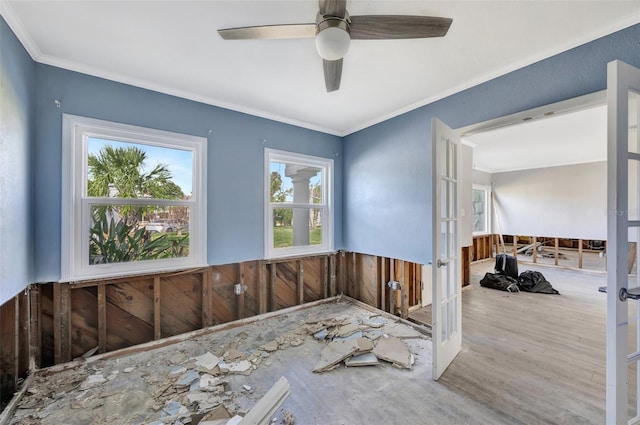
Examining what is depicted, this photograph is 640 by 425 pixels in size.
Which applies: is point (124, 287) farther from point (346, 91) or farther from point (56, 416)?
point (346, 91)

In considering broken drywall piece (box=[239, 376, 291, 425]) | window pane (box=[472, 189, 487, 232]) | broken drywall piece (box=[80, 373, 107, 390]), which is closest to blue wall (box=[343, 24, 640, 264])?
broken drywall piece (box=[239, 376, 291, 425])

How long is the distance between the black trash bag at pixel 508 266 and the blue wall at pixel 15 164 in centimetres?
666

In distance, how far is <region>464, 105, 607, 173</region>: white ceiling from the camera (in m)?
3.26

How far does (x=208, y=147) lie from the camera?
2832 millimetres

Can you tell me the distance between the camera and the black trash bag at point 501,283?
4395 millimetres

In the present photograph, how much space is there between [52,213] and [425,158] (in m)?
3.56

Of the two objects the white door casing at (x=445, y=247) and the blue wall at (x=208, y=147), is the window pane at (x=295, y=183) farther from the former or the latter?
the white door casing at (x=445, y=247)

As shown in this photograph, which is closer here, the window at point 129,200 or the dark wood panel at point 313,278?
the window at point 129,200

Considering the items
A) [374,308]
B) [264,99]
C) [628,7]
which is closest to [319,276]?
[374,308]

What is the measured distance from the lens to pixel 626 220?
1.26 meters

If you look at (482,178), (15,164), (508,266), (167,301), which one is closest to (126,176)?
(15,164)

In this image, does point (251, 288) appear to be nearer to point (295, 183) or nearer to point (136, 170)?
point (295, 183)

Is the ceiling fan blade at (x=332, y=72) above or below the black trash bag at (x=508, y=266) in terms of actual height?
above

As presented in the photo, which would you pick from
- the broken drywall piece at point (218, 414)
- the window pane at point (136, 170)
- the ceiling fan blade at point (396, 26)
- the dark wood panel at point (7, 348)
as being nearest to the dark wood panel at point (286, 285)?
the window pane at point (136, 170)
